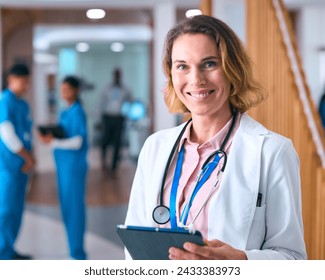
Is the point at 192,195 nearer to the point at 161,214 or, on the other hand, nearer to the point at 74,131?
the point at 161,214

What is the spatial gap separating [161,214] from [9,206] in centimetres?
354

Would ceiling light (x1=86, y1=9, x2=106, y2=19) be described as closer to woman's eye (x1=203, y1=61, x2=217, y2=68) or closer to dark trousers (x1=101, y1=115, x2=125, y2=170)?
woman's eye (x1=203, y1=61, x2=217, y2=68)

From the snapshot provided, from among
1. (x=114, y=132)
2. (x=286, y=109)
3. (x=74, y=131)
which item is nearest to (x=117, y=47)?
(x=114, y=132)

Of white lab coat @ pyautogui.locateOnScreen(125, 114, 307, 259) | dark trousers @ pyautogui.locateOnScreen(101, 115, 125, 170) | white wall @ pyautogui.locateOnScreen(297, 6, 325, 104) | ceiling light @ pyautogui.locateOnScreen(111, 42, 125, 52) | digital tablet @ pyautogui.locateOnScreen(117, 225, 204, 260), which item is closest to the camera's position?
digital tablet @ pyautogui.locateOnScreen(117, 225, 204, 260)

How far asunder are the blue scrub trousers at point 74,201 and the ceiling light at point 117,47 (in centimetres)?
1299

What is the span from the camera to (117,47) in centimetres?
1817

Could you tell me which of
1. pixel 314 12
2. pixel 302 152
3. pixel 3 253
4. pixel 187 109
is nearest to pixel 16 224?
pixel 3 253

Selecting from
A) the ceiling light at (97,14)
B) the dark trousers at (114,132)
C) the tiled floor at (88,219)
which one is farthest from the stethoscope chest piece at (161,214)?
the dark trousers at (114,132)

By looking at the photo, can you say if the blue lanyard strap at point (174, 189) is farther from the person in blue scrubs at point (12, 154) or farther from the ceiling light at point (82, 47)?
the ceiling light at point (82, 47)

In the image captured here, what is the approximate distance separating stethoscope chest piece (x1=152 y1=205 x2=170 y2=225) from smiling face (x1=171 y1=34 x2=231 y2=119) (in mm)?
259

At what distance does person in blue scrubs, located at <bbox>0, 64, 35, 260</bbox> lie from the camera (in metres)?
4.79

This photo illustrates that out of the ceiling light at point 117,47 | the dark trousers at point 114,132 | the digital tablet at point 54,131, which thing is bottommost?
the digital tablet at point 54,131

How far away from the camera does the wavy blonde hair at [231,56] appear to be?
154 centimetres

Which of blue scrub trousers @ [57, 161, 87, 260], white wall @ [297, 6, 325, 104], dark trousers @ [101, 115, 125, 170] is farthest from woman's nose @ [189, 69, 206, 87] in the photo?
dark trousers @ [101, 115, 125, 170]
